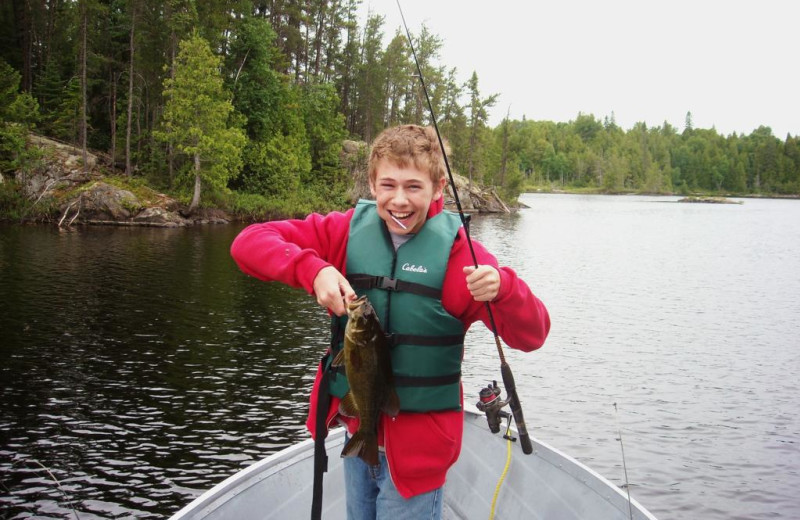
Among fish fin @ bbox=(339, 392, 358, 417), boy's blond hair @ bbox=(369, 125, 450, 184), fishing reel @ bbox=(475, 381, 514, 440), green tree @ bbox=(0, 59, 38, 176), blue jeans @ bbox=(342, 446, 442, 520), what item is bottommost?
blue jeans @ bbox=(342, 446, 442, 520)

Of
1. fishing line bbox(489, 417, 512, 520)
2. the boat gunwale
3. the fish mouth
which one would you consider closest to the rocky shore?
the boat gunwale

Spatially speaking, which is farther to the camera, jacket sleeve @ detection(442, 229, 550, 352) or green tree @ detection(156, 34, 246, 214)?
green tree @ detection(156, 34, 246, 214)

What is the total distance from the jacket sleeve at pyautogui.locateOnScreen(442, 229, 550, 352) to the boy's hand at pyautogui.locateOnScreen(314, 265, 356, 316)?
0.54 m

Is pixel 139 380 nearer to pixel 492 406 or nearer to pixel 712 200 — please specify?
pixel 492 406

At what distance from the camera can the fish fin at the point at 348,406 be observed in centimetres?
290

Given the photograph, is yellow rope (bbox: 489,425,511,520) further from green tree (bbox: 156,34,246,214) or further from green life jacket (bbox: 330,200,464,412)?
green tree (bbox: 156,34,246,214)

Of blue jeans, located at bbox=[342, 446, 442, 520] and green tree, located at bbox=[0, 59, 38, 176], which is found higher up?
green tree, located at bbox=[0, 59, 38, 176]

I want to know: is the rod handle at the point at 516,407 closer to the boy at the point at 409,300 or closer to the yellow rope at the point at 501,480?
the boy at the point at 409,300

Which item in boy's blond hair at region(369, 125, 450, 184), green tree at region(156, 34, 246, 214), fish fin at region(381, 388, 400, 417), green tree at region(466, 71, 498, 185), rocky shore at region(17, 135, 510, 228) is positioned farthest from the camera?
green tree at region(466, 71, 498, 185)

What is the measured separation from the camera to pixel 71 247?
1062 inches

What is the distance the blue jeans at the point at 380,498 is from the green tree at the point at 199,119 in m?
40.2

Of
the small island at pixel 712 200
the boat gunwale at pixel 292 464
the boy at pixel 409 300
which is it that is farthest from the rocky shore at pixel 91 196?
the small island at pixel 712 200

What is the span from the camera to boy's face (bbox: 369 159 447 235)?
9.80 feet

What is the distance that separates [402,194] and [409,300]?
522mm
